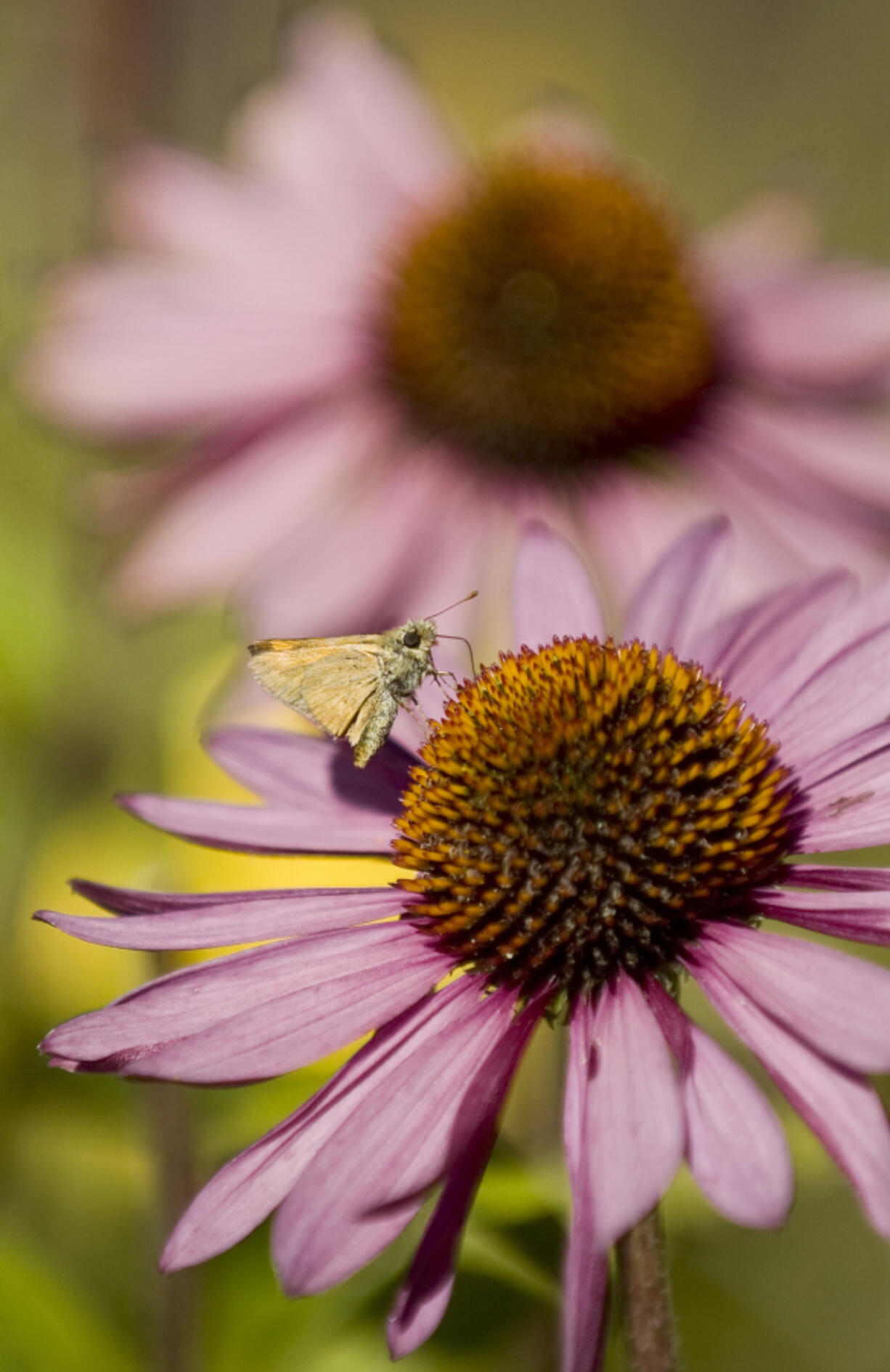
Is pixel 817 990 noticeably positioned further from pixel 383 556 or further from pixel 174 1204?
pixel 383 556

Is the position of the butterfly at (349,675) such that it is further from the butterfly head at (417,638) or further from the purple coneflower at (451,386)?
the purple coneflower at (451,386)

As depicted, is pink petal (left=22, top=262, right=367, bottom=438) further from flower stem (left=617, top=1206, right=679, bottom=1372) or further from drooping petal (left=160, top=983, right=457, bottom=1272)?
flower stem (left=617, top=1206, right=679, bottom=1372)

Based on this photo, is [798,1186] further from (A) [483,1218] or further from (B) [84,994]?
(B) [84,994]

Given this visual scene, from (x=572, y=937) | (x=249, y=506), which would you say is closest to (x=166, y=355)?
(x=249, y=506)

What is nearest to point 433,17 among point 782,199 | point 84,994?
point 782,199

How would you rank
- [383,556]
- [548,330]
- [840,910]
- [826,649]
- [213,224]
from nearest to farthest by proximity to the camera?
[840,910] → [826,649] → [383,556] → [548,330] → [213,224]
